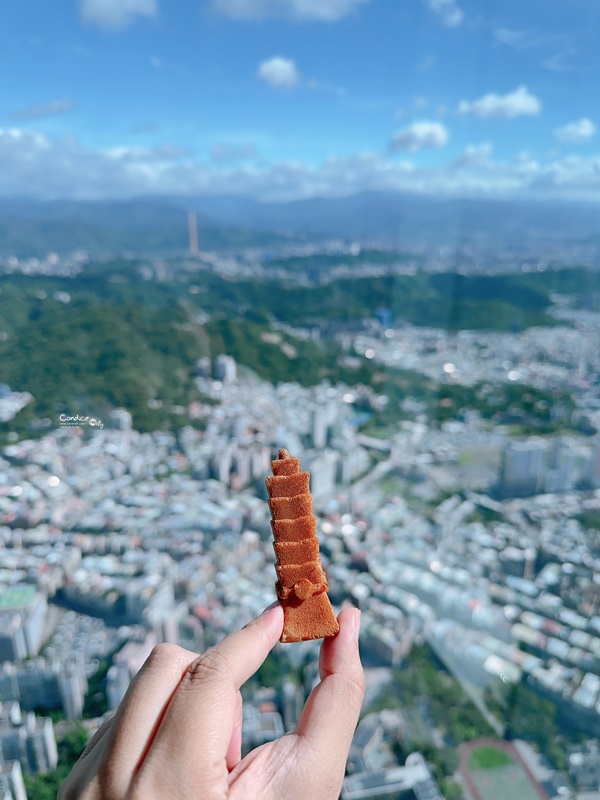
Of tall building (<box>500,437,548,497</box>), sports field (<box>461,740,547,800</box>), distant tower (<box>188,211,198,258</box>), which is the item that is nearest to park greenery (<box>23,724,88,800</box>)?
sports field (<box>461,740,547,800</box>)

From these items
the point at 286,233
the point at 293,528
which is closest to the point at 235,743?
the point at 293,528

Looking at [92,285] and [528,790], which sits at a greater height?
[92,285]

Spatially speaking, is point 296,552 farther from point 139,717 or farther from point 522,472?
point 522,472

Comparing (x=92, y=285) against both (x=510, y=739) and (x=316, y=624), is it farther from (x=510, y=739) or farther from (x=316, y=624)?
(x=316, y=624)

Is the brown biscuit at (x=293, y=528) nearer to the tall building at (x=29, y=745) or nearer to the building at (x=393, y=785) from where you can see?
the tall building at (x=29, y=745)

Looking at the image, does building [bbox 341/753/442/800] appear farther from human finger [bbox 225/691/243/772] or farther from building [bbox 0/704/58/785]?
human finger [bbox 225/691/243/772]

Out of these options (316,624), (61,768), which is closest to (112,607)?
(61,768)
